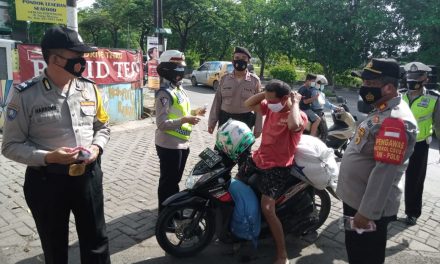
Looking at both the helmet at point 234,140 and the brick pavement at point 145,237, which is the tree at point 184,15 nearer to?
the brick pavement at point 145,237

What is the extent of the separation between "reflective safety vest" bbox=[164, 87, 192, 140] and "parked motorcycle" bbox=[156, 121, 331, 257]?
403mm

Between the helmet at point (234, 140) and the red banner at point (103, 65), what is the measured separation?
4659 millimetres

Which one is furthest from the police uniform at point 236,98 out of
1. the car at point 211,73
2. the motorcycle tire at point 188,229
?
the car at point 211,73

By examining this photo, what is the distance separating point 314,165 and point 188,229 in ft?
4.42

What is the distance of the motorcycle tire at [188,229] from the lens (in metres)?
3.36

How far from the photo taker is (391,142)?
2.14 meters

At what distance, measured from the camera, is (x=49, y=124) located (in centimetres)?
232

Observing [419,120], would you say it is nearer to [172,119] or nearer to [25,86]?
[172,119]

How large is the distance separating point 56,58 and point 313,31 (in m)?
22.2

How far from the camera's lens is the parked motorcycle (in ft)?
10.9

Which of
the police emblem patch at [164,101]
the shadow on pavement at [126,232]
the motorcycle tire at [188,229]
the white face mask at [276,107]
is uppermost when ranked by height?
the white face mask at [276,107]

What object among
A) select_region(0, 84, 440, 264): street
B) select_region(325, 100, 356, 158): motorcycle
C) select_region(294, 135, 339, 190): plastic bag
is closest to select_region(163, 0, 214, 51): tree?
select_region(325, 100, 356, 158): motorcycle

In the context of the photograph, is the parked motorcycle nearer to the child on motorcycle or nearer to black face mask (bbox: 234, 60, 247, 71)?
the child on motorcycle

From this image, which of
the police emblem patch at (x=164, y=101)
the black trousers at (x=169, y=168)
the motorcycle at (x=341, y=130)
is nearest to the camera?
the police emblem patch at (x=164, y=101)
